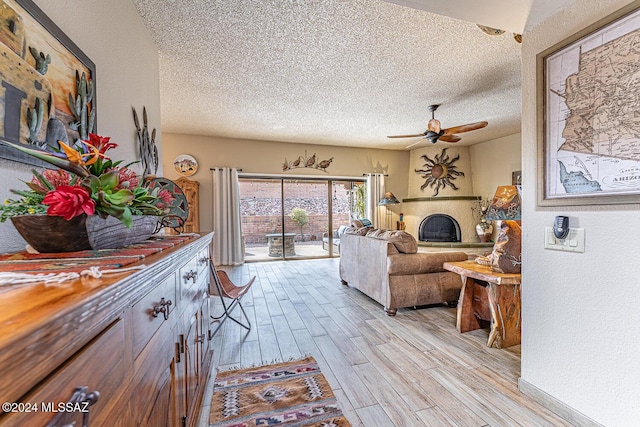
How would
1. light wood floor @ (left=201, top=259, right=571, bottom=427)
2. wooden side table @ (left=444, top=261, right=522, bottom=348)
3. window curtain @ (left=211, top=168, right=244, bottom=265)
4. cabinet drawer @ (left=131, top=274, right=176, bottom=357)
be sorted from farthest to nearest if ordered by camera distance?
window curtain @ (left=211, top=168, right=244, bottom=265) < wooden side table @ (left=444, top=261, right=522, bottom=348) < light wood floor @ (left=201, top=259, right=571, bottom=427) < cabinet drawer @ (left=131, top=274, right=176, bottom=357)

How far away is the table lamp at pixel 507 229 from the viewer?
2090mm

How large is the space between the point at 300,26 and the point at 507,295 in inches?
113

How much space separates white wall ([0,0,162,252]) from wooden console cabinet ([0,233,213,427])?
0.60 m

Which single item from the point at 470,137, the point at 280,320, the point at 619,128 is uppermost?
the point at 470,137

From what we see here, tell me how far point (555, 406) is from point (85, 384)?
2211 millimetres

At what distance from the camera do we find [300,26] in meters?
2.46

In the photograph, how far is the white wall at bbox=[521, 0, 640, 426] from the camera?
4.29 ft

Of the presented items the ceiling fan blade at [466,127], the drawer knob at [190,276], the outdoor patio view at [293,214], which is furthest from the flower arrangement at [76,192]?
the outdoor patio view at [293,214]

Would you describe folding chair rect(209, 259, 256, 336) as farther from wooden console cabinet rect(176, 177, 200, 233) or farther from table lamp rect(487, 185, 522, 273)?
wooden console cabinet rect(176, 177, 200, 233)

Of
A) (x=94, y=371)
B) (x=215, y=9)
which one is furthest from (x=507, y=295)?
(x=215, y=9)

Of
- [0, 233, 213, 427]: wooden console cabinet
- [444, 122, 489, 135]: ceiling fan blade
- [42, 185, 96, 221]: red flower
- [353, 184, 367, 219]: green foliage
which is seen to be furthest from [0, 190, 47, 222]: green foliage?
[353, 184, 367, 219]: green foliage

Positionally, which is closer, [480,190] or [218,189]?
[218,189]

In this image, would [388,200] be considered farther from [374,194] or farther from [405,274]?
[405,274]

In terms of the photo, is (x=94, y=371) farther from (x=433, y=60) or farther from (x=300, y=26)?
(x=433, y=60)
